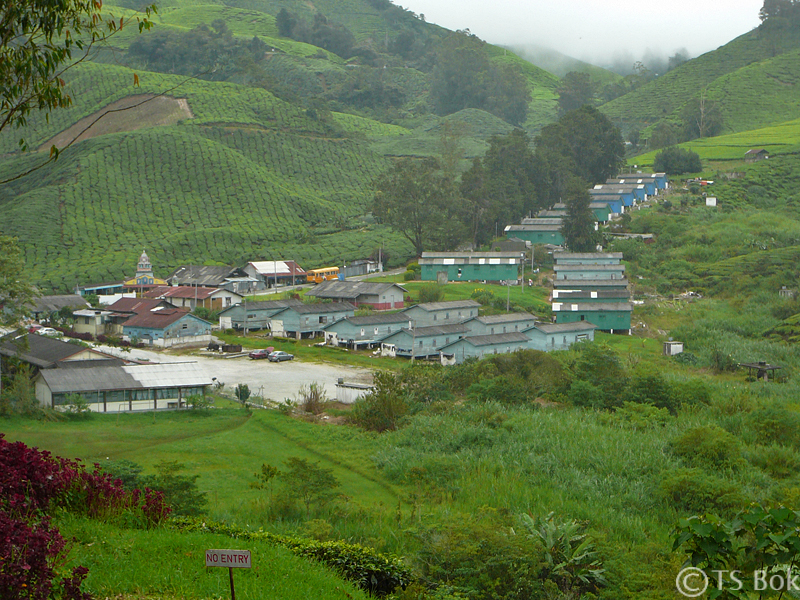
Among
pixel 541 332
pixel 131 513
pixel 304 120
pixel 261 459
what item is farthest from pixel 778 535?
pixel 304 120

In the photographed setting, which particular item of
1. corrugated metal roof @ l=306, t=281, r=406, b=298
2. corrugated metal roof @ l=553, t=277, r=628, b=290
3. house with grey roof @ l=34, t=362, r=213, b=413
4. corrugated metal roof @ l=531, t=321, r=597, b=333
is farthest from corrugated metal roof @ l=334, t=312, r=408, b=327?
house with grey roof @ l=34, t=362, r=213, b=413

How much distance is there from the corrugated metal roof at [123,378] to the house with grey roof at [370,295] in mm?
19572

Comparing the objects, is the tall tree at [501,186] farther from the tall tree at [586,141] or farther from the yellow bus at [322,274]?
the yellow bus at [322,274]

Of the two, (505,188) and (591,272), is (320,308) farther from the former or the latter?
(505,188)

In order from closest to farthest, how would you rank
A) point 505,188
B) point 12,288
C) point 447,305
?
point 12,288 → point 447,305 → point 505,188

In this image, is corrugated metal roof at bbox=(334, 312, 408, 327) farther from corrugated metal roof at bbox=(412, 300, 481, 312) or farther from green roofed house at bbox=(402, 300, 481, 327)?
corrugated metal roof at bbox=(412, 300, 481, 312)

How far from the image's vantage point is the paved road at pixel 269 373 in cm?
3222

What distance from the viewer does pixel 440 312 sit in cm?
4369

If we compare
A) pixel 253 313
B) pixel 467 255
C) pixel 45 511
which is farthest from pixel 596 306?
pixel 45 511

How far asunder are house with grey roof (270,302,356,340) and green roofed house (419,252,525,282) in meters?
10.8

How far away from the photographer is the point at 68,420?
25406 millimetres

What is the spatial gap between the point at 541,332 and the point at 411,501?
976 inches

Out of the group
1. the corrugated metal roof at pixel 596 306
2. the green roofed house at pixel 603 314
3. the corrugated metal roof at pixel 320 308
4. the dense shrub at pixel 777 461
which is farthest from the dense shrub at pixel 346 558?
the green roofed house at pixel 603 314

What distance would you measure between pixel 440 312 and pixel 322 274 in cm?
1770
